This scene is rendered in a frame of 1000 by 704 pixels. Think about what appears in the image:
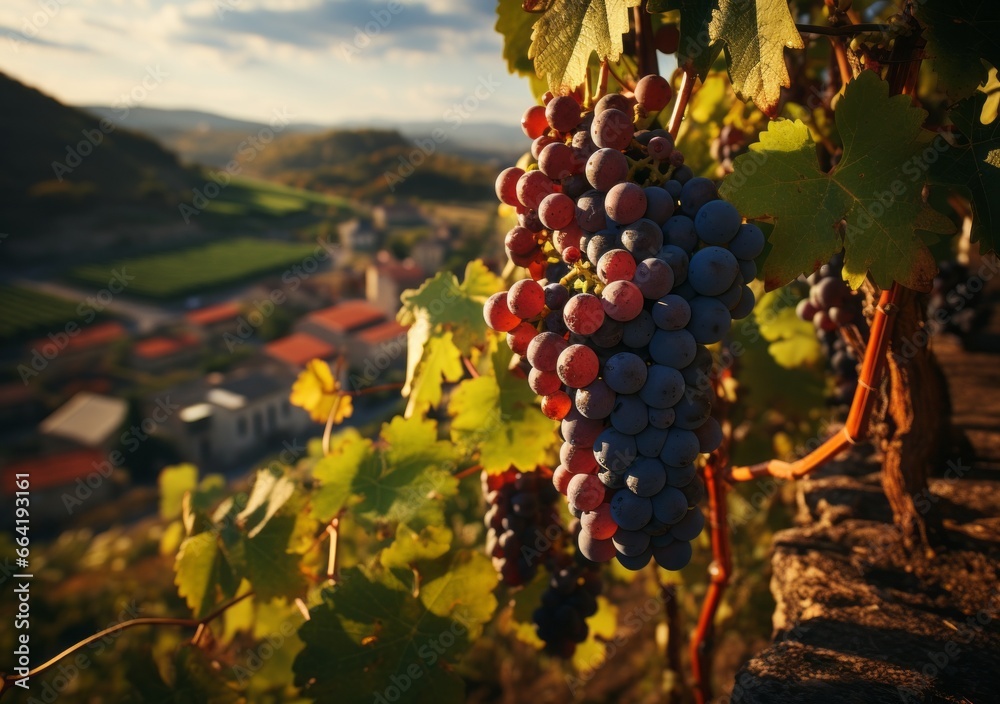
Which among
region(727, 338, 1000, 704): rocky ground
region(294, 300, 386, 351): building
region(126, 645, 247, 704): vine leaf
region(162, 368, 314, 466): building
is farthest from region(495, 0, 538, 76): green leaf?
region(294, 300, 386, 351): building

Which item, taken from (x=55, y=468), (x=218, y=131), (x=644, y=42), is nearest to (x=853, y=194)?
(x=644, y=42)

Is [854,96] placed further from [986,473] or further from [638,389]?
[986,473]

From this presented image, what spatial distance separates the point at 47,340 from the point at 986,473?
150 ft

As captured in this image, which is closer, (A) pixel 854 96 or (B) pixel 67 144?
(A) pixel 854 96

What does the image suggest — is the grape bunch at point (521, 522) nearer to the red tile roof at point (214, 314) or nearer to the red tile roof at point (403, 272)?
the red tile roof at point (403, 272)

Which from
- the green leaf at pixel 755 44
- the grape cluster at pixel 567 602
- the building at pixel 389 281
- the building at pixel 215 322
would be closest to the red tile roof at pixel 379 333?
the building at pixel 389 281

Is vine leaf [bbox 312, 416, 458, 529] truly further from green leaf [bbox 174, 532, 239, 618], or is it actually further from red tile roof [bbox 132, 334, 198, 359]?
red tile roof [bbox 132, 334, 198, 359]

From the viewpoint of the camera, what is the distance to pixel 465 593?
133 cm

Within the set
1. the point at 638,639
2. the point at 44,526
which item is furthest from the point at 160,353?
the point at 638,639

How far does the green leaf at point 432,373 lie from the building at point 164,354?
38.8m

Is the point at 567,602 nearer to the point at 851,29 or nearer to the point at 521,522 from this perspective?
the point at 521,522

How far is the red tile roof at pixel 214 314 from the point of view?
39.7m

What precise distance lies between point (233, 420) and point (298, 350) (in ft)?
21.5

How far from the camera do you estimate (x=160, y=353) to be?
3562 centimetres
